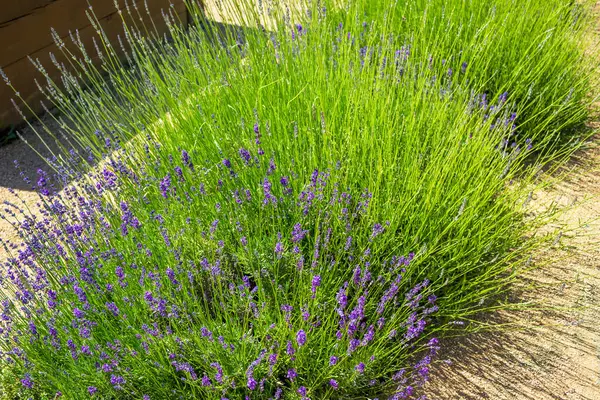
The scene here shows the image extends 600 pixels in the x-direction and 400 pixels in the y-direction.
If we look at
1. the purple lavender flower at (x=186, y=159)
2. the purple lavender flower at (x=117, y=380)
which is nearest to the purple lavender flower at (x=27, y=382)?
the purple lavender flower at (x=117, y=380)

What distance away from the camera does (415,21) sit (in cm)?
401

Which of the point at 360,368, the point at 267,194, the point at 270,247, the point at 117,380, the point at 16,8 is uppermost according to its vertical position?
the point at 16,8

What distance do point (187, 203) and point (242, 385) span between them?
900 millimetres

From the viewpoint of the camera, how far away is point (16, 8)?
4.74 m

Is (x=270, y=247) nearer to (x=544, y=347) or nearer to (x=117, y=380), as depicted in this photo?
(x=117, y=380)

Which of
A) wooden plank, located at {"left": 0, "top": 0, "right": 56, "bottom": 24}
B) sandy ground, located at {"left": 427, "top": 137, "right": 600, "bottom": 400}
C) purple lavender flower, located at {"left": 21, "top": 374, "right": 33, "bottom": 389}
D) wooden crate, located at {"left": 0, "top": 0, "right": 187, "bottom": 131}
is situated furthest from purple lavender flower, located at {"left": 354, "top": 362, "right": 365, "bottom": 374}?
wooden plank, located at {"left": 0, "top": 0, "right": 56, "bottom": 24}

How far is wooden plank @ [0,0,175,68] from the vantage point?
4.73 metres

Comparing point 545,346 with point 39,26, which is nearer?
point 545,346

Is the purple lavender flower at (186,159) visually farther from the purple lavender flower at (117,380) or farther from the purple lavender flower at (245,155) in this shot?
the purple lavender flower at (117,380)

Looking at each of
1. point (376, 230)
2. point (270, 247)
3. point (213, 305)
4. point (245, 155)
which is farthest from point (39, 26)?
point (376, 230)

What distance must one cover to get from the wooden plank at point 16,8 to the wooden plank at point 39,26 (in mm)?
31

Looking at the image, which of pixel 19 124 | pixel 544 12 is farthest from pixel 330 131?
pixel 19 124

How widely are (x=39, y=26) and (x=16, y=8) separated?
26cm

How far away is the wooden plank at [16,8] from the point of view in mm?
4648
